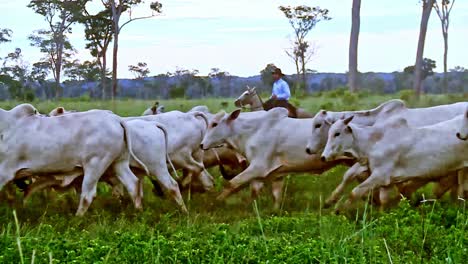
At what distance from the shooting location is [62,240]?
616 cm

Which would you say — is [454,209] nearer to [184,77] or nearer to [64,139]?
[64,139]

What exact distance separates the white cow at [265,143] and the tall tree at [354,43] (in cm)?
1608

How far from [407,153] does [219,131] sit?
245 centimetres

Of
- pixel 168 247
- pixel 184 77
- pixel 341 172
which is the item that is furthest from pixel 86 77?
pixel 168 247

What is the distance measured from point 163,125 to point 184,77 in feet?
131

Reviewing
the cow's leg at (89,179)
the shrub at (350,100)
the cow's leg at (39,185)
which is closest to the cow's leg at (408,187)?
the cow's leg at (89,179)

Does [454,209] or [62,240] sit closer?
[62,240]

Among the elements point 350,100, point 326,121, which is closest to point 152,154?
point 326,121

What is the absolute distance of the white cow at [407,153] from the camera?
8930mm

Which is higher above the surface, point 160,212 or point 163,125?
point 163,125

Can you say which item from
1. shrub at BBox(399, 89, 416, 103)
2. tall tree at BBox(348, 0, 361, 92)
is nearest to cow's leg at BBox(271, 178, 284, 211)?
shrub at BBox(399, 89, 416, 103)

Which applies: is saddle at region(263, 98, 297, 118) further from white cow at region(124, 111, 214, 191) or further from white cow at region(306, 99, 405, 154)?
white cow at region(306, 99, 405, 154)

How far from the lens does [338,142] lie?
9.49 meters

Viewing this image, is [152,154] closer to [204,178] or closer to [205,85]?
[204,178]
